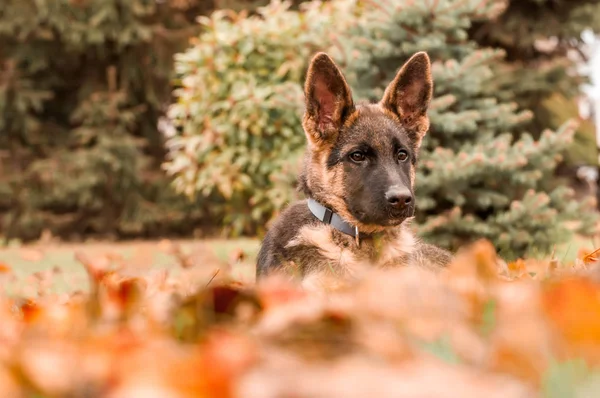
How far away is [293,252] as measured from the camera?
3342 millimetres

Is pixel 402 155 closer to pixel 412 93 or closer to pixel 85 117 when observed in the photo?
pixel 412 93

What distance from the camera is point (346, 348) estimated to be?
1.00 m

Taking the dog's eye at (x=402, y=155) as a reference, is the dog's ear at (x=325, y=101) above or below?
above

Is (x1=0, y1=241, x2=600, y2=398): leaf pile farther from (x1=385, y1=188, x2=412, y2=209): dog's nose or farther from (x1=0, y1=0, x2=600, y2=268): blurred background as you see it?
(x1=0, y1=0, x2=600, y2=268): blurred background

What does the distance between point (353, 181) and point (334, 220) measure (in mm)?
316

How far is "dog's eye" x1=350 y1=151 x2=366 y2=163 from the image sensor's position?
3.84 m

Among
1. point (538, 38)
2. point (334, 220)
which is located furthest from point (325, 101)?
point (538, 38)

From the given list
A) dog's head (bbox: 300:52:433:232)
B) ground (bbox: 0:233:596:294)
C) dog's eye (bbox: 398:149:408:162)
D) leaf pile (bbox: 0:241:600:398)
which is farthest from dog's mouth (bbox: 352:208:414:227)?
leaf pile (bbox: 0:241:600:398)

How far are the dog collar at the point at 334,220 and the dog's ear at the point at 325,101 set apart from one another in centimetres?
55

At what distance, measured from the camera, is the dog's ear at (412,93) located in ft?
13.2

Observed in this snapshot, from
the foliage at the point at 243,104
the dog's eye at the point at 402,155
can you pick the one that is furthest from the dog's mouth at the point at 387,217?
the foliage at the point at 243,104

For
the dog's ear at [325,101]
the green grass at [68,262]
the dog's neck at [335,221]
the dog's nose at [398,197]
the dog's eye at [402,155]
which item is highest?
the dog's ear at [325,101]

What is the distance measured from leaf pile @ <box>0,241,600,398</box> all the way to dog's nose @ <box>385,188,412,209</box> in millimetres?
2189

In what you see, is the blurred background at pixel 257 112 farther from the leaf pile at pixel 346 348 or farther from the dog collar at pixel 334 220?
the leaf pile at pixel 346 348
